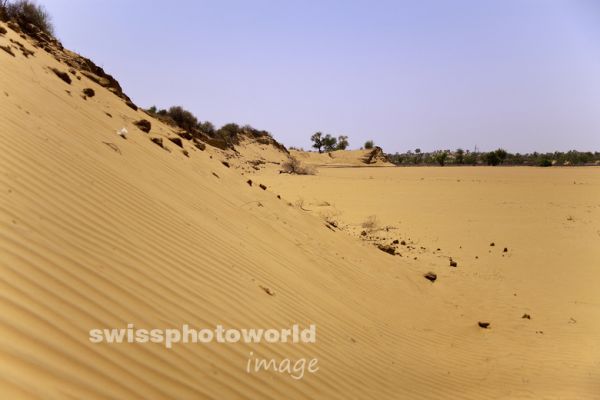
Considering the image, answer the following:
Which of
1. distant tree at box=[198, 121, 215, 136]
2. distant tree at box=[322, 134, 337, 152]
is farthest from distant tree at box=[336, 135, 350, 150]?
distant tree at box=[198, 121, 215, 136]

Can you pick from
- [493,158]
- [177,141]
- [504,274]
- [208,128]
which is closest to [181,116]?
[208,128]

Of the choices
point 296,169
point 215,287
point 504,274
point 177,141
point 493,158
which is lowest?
point 215,287

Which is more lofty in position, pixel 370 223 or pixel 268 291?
pixel 370 223

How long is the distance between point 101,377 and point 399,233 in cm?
995

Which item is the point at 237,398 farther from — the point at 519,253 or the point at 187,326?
the point at 519,253

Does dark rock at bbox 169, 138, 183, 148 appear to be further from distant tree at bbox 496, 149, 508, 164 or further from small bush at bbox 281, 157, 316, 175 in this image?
distant tree at bbox 496, 149, 508, 164

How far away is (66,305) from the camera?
2.47 m

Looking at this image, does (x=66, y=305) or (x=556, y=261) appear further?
(x=556, y=261)

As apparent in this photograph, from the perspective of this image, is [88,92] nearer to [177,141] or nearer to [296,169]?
[177,141]

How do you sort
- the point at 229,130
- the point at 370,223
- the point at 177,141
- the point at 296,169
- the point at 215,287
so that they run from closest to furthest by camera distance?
the point at 215,287 → the point at 177,141 → the point at 370,223 → the point at 296,169 → the point at 229,130

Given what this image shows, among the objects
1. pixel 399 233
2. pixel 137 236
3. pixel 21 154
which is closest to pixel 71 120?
pixel 21 154

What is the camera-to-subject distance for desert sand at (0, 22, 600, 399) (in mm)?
2408

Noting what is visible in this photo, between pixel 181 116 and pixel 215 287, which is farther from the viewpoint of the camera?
pixel 181 116

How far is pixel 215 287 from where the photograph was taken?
3.72 meters
